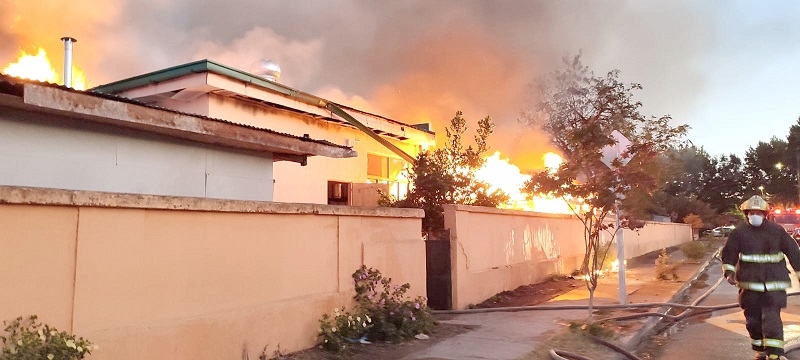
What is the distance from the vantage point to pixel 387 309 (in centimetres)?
788

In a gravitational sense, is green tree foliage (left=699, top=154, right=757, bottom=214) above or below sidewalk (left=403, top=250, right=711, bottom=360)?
above

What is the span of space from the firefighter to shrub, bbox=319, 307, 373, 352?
4.07 m

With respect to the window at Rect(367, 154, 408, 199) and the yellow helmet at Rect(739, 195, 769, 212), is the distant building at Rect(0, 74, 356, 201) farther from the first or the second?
the window at Rect(367, 154, 408, 199)

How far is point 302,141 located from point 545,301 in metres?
5.45

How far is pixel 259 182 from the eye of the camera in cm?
974

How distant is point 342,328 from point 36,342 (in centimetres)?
351

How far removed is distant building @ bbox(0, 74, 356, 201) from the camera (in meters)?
6.28

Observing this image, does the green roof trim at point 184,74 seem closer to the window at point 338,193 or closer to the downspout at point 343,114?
the downspout at point 343,114

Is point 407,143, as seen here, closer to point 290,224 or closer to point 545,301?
point 545,301

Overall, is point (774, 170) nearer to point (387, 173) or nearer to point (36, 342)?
point (387, 173)

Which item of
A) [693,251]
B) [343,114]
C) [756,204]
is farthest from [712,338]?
[693,251]

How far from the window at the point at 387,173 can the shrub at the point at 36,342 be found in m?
12.1

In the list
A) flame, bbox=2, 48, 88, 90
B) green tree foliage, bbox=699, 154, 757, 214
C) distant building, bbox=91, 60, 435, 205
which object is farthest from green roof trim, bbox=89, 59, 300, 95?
green tree foliage, bbox=699, 154, 757, 214

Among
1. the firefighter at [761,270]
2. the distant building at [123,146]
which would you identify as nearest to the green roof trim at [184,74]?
the distant building at [123,146]
